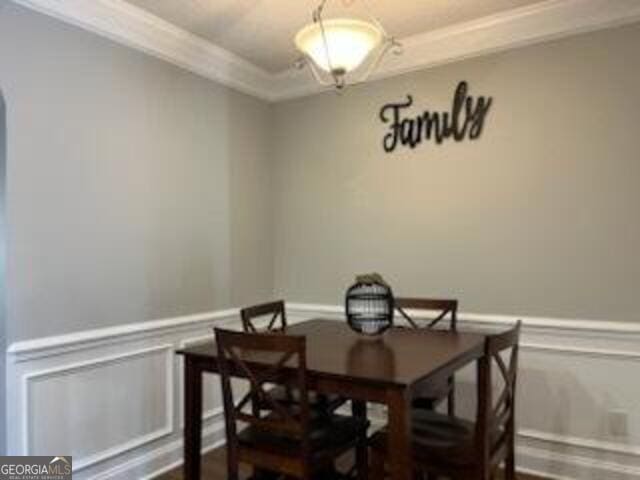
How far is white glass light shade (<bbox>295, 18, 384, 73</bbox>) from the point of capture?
2.01m

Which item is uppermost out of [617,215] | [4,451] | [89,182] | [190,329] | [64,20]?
[64,20]

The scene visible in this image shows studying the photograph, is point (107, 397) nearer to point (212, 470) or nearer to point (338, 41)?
point (212, 470)

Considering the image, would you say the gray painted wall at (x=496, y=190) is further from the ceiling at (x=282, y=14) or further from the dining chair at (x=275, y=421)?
the dining chair at (x=275, y=421)

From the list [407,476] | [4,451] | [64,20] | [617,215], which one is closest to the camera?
[407,476]

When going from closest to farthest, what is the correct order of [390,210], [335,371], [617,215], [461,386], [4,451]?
[335,371] → [4,451] → [617,215] → [461,386] → [390,210]

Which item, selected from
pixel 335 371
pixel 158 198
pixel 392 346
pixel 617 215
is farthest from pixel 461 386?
pixel 158 198

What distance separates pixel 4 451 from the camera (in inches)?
91.0

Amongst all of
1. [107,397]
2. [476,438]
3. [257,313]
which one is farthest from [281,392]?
[476,438]

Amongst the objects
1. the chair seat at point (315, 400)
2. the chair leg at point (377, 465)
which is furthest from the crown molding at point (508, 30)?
the chair leg at point (377, 465)

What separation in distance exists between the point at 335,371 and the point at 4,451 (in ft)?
5.08

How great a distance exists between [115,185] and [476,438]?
2.12m

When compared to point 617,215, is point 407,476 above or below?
below

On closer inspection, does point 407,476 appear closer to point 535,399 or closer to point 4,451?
point 535,399

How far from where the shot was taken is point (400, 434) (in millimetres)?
1808
